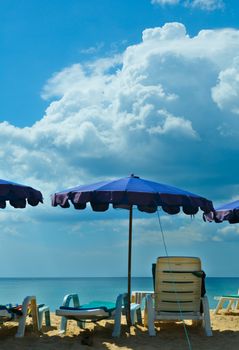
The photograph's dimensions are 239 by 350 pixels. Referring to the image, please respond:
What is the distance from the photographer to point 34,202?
311 inches

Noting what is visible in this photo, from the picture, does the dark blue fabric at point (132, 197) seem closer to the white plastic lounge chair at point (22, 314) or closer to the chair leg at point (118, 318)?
the chair leg at point (118, 318)

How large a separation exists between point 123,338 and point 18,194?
2373 millimetres

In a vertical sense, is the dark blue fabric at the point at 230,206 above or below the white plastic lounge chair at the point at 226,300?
above

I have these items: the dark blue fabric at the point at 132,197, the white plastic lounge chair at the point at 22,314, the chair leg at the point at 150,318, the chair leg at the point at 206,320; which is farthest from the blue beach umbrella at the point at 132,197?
the white plastic lounge chair at the point at 22,314

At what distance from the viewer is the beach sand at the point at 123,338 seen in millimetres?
7242

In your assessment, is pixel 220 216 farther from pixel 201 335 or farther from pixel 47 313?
pixel 47 313

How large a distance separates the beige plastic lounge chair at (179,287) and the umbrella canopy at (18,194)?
1942 millimetres

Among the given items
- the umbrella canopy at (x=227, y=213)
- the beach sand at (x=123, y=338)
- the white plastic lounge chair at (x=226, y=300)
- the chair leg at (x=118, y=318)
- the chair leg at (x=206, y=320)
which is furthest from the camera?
the white plastic lounge chair at (x=226, y=300)

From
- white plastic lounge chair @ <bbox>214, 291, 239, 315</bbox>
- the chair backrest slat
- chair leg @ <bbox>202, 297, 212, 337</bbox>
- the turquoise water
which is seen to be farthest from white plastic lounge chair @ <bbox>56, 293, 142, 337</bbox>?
the turquoise water

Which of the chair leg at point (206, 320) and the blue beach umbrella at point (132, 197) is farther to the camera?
the chair leg at point (206, 320)

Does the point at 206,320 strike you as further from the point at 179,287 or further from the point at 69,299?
the point at 69,299

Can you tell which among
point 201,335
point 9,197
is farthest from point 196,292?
point 9,197

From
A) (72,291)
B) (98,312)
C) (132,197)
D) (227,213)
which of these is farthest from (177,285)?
(72,291)

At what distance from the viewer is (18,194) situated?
7461 mm
